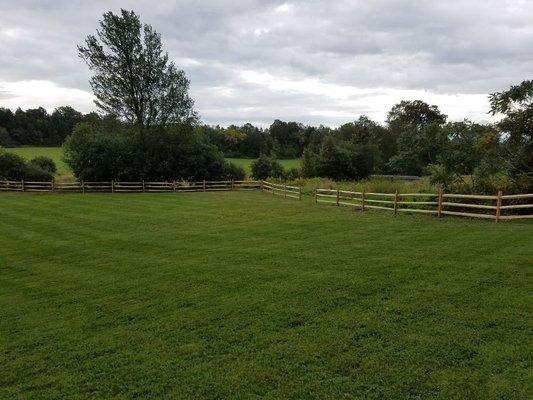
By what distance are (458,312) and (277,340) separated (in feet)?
8.89

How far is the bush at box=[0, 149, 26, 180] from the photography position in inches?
1625

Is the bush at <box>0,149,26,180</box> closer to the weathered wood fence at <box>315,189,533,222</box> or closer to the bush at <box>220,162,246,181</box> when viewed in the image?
the bush at <box>220,162,246,181</box>

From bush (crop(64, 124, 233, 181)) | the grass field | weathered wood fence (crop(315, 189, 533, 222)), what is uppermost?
bush (crop(64, 124, 233, 181))

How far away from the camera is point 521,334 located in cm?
545

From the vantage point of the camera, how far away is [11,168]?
136 feet

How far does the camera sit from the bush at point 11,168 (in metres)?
41.3

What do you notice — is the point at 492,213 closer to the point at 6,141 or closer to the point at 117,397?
the point at 117,397

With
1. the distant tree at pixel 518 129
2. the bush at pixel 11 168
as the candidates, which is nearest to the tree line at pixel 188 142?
the distant tree at pixel 518 129

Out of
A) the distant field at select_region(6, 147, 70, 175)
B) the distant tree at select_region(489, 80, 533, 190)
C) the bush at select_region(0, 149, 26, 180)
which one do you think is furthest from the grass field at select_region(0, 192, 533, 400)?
the distant field at select_region(6, 147, 70, 175)

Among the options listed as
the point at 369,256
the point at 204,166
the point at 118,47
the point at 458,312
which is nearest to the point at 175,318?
the point at 458,312

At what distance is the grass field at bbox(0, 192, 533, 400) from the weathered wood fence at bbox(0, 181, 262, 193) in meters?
24.7

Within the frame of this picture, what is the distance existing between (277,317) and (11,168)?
43262mm

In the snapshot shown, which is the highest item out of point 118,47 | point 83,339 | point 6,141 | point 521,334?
point 118,47

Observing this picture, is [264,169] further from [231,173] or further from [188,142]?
[188,142]
